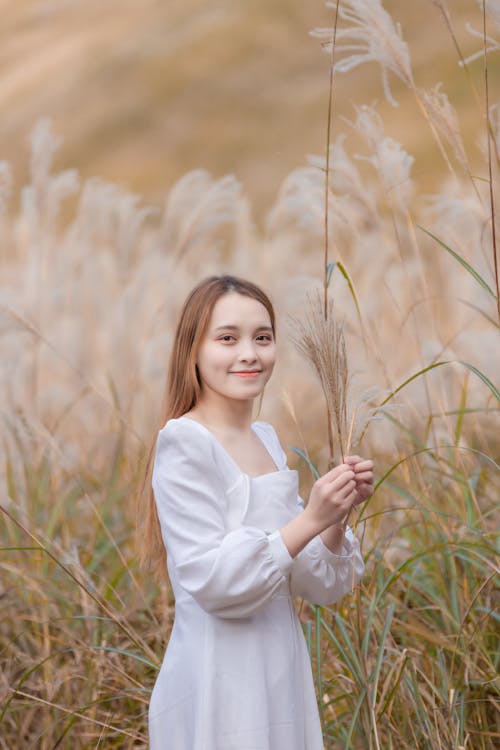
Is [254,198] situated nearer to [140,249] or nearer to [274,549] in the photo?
[140,249]

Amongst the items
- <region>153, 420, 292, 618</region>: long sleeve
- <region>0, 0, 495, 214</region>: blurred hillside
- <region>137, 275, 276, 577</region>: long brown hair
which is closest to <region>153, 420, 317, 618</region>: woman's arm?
<region>153, 420, 292, 618</region>: long sleeve

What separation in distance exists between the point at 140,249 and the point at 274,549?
133 inches

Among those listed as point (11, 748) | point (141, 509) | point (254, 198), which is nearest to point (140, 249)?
point (11, 748)

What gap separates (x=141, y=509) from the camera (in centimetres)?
184

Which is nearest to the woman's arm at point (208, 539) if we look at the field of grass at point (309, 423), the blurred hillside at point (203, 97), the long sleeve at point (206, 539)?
the long sleeve at point (206, 539)

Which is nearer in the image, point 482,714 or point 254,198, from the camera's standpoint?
point 482,714

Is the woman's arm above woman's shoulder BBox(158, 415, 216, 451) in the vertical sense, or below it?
below

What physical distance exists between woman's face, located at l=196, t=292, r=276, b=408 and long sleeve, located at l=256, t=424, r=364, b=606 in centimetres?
19

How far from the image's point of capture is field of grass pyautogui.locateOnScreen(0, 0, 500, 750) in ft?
6.92

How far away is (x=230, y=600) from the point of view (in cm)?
147

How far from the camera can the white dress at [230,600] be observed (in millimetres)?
1475

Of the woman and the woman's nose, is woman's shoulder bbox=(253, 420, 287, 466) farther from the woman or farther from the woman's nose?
the woman's nose

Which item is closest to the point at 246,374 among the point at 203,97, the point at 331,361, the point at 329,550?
the point at 331,361

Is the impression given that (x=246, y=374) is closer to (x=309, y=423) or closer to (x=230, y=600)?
(x=230, y=600)
